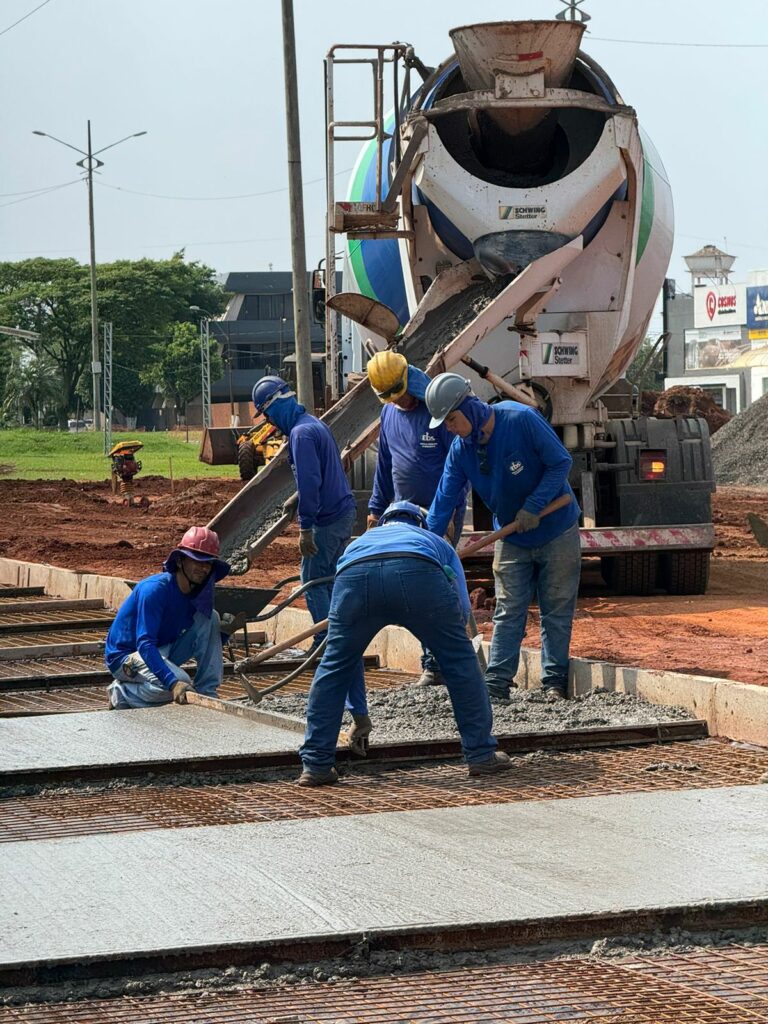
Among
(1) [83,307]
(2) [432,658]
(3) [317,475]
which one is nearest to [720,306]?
(1) [83,307]

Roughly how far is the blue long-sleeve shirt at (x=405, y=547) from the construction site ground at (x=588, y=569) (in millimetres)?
3120

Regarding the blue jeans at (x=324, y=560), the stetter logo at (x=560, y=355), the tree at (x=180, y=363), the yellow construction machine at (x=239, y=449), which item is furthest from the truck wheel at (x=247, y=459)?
the tree at (x=180, y=363)

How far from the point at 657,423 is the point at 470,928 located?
910cm

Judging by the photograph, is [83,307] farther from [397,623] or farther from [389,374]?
[397,623]

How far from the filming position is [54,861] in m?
5.21

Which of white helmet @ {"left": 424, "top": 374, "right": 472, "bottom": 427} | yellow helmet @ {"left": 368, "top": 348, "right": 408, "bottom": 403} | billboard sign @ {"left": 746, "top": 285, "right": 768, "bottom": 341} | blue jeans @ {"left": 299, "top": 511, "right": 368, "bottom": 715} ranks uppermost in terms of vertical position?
billboard sign @ {"left": 746, "top": 285, "right": 768, "bottom": 341}

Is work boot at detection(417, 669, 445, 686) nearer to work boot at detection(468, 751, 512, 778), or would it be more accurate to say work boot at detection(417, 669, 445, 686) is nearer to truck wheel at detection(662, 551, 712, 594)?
work boot at detection(468, 751, 512, 778)

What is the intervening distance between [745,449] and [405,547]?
2682cm

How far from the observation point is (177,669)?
8.38 metres

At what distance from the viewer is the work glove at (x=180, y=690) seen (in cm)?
821

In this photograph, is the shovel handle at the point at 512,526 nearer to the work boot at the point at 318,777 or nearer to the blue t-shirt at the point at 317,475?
the blue t-shirt at the point at 317,475

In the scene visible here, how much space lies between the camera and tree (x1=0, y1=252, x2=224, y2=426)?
73.1 m

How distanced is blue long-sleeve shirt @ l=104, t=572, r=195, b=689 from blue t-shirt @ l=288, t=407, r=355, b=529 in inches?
36.4

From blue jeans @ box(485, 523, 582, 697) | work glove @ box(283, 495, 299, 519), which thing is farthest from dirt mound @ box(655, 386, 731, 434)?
blue jeans @ box(485, 523, 582, 697)
